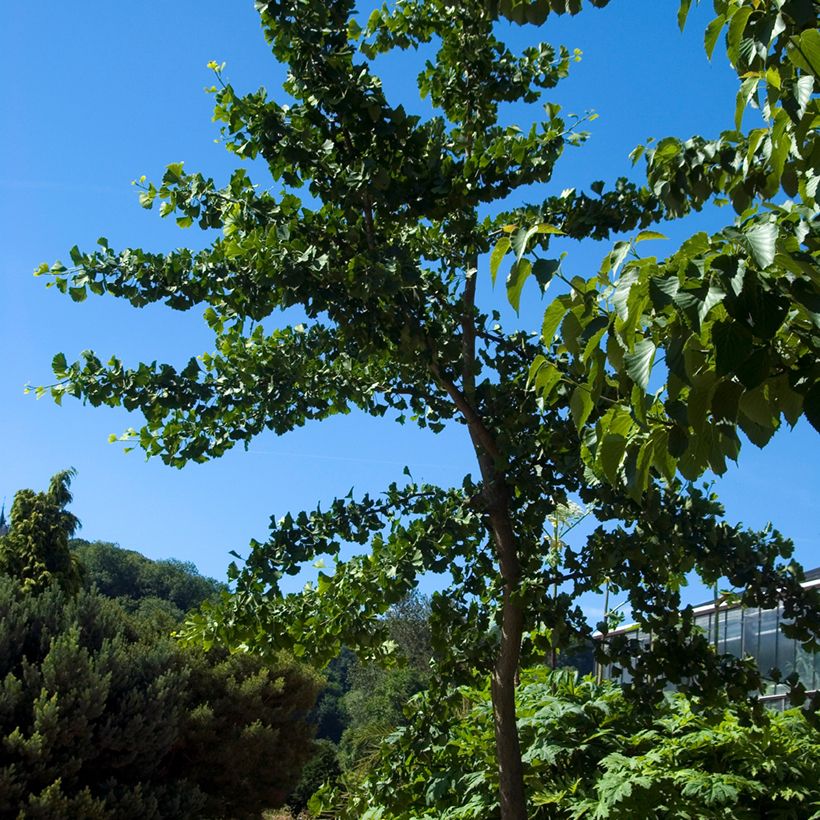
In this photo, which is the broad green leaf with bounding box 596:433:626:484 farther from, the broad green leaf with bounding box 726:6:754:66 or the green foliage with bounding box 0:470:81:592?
the green foliage with bounding box 0:470:81:592

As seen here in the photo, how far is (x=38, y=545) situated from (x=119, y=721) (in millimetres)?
5167

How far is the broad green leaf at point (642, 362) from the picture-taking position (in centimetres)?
189

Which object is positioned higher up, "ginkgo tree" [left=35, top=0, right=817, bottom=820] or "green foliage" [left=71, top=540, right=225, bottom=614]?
"green foliage" [left=71, top=540, right=225, bottom=614]

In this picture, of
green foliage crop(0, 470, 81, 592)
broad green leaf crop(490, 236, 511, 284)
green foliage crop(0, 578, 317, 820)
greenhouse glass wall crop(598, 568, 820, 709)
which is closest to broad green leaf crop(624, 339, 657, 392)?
broad green leaf crop(490, 236, 511, 284)

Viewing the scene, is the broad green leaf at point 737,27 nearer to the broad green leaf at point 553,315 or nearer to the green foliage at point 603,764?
the broad green leaf at point 553,315

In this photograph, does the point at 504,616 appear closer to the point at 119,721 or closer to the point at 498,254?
the point at 498,254

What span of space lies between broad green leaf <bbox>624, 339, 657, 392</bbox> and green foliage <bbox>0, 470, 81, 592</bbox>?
15.2 metres

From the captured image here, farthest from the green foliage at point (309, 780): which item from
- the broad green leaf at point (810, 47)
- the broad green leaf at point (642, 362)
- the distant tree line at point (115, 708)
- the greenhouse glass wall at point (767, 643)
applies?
the broad green leaf at point (810, 47)

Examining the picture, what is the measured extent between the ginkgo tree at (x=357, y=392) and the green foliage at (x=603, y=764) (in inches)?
24.8

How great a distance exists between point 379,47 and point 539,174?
1453mm

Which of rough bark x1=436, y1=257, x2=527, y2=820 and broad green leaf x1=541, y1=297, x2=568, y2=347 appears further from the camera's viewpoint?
rough bark x1=436, y1=257, x2=527, y2=820

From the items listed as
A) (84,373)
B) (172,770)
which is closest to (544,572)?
(84,373)

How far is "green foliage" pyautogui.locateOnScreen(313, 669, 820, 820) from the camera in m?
5.57

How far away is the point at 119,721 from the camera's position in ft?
40.9
